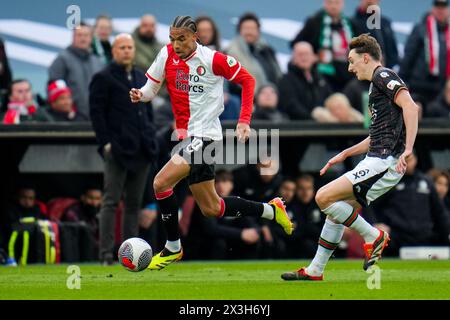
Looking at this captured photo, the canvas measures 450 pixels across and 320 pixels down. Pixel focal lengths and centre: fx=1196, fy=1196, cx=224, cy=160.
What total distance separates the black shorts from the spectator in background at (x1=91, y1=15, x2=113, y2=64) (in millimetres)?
6169

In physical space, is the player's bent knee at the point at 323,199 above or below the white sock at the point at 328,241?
above

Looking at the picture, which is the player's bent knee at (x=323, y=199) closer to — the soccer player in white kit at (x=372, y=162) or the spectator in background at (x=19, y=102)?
the soccer player in white kit at (x=372, y=162)

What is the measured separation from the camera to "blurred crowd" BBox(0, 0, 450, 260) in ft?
54.1

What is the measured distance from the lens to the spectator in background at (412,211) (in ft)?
56.2

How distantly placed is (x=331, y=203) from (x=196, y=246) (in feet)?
20.6

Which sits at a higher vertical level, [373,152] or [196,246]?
[373,152]

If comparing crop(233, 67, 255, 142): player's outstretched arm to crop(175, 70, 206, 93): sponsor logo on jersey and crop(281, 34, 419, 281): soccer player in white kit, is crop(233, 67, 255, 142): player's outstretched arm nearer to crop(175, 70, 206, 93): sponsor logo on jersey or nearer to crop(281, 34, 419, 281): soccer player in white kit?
crop(175, 70, 206, 93): sponsor logo on jersey

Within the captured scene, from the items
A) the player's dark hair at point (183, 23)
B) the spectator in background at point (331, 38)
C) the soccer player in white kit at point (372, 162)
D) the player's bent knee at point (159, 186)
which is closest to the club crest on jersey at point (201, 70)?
the player's dark hair at point (183, 23)

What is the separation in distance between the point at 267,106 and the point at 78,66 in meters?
2.76

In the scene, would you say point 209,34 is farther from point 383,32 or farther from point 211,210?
point 211,210

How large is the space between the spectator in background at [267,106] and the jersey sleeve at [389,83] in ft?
20.5
